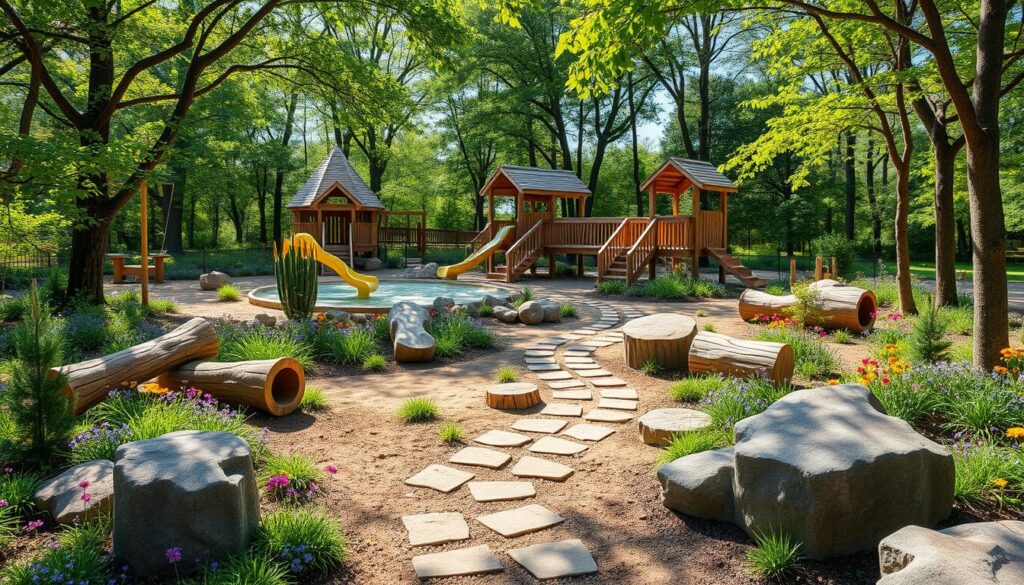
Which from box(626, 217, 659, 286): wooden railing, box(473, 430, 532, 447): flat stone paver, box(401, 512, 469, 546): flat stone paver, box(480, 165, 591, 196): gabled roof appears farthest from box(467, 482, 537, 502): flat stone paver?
box(480, 165, 591, 196): gabled roof

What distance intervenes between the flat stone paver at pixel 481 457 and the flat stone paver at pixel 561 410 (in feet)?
3.73

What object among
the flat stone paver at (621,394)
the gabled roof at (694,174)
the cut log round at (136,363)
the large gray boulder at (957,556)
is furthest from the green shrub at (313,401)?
the gabled roof at (694,174)

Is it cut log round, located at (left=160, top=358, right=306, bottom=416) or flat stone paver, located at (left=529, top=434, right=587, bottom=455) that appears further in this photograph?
cut log round, located at (left=160, top=358, right=306, bottom=416)

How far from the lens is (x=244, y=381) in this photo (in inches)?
208

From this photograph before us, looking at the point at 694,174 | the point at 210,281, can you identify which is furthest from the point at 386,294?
the point at 694,174

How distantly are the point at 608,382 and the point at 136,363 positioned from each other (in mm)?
4493

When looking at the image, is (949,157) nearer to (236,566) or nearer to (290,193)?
(236,566)

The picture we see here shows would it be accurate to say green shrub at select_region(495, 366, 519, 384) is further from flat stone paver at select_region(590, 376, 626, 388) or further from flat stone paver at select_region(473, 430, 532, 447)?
flat stone paver at select_region(473, 430, 532, 447)

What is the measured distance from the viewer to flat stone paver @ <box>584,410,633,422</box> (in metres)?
5.50

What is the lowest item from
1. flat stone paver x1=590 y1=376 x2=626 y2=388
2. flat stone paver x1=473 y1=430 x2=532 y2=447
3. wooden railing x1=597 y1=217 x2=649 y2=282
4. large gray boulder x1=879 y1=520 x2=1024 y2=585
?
flat stone paver x1=473 y1=430 x2=532 y2=447

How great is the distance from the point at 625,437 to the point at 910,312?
27.6ft

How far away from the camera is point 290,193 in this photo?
124 ft

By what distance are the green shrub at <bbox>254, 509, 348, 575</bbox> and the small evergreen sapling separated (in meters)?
1.74

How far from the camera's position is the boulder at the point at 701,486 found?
3.45m
